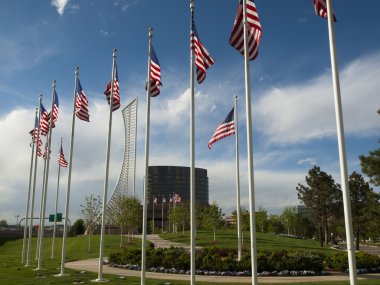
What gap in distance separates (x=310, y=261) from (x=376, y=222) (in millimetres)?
20672

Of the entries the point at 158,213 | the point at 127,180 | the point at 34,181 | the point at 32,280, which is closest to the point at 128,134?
the point at 127,180

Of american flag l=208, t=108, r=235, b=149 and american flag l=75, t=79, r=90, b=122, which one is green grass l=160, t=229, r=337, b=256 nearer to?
american flag l=208, t=108, r=235, b=149

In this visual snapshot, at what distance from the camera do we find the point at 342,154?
10.7 meters

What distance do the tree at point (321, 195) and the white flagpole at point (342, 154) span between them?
185ft

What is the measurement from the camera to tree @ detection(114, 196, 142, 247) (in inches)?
2191

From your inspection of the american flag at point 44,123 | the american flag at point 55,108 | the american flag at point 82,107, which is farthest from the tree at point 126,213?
the american flag at point 82,107

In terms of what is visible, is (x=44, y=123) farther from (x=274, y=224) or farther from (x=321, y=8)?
(x=274, y=224)

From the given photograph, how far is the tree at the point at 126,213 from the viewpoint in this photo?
55656mm

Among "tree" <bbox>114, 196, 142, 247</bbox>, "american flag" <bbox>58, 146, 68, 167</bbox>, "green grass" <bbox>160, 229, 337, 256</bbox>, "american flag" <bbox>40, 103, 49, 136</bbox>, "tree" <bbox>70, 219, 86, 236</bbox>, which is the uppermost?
"american flag" <bbox>40, 103, 49, 136</bbox>

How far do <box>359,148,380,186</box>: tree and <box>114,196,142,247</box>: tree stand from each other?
101 ft

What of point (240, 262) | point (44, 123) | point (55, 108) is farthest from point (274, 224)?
point (55, 108)

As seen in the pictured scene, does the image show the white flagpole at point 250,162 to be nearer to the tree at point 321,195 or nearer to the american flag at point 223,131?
the american flag at point 223,131

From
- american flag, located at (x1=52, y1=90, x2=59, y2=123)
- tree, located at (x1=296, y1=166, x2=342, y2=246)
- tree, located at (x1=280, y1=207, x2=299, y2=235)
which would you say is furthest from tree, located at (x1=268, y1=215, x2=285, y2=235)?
american flag, located at (x1=52, y1=90, x2=59, y2=123)

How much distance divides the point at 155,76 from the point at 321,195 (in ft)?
173
